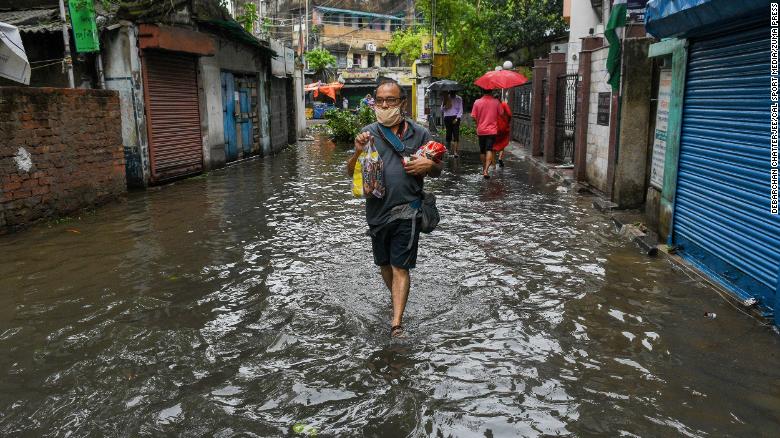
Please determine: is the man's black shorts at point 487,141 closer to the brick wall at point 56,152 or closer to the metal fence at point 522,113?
the metal fence at point 522,113

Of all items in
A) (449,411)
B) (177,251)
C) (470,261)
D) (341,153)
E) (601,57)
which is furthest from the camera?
(341,153)

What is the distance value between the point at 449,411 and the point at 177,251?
15.4 feet

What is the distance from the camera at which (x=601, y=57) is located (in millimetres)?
10883

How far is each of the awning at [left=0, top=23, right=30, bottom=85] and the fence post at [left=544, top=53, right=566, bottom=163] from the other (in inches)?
425

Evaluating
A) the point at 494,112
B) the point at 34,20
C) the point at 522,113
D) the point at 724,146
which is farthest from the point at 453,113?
the point at 724,146

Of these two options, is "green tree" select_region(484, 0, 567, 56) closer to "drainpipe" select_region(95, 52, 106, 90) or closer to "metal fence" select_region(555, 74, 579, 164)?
"metal fence" select_region(555, 74, 579, 164)

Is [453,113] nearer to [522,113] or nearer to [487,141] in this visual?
[487,141]

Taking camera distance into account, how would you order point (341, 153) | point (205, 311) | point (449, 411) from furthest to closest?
1. point (341, 153)
2. point (205, 311)
3. point (449, 411)

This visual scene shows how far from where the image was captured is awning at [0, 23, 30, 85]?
377 inches

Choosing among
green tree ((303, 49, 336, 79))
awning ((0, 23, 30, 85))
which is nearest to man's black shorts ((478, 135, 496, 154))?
awning ((0, 23, 30, 85))

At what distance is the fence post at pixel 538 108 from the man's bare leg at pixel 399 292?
511 inches

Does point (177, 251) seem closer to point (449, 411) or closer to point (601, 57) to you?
point (449, 411)

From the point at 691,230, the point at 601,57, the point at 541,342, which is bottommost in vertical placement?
the point at 541,342

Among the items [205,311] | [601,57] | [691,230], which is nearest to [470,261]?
[691,230]
